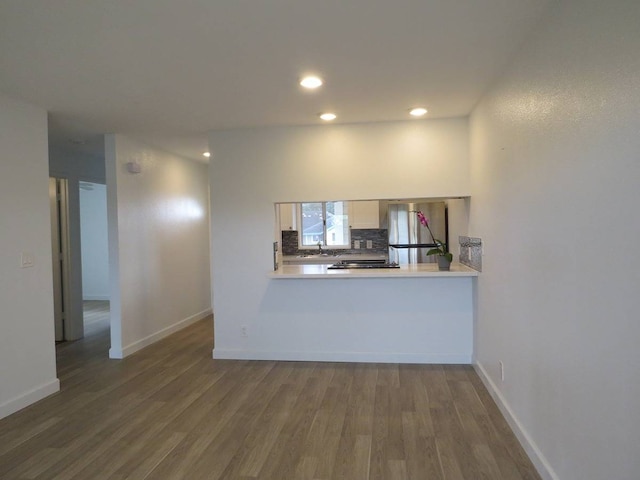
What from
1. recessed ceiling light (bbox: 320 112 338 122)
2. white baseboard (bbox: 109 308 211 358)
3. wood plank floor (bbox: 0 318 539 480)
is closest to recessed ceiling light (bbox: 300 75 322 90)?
recessed ceiling light (bbox: 320 112 338 122)

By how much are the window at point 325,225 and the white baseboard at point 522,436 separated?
3700mm

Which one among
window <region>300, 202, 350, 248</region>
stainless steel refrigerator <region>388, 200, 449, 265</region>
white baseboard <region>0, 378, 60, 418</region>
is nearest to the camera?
white baseboard <region>0, 378, 60, 418</region>

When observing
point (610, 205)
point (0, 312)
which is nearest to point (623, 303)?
point (610, 205)

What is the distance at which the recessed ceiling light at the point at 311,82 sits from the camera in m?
2.90

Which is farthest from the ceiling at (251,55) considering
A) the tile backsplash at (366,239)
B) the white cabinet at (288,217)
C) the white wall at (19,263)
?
the tile backsplash at (366,239)

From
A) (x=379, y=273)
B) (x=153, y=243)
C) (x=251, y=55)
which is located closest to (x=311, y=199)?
(x=379, y=273)

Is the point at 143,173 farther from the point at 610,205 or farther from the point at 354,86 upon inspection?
the point at 610,205

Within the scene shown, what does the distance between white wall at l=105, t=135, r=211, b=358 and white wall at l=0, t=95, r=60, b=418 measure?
0.91m

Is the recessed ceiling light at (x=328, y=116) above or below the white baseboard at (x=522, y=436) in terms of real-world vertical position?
above

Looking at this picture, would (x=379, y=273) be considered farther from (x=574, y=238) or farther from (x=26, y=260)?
(x=26, y=260)

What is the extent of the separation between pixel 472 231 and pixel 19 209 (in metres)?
3.79

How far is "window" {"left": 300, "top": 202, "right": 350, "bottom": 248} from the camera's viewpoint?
678cm

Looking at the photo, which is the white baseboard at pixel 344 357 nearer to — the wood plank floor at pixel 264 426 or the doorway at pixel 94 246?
the wood plank floor at pixel 264 426

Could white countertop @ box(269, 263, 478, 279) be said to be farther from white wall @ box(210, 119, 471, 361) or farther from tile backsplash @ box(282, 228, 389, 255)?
tile backsplash @ box(282, 228, 389, 255)
